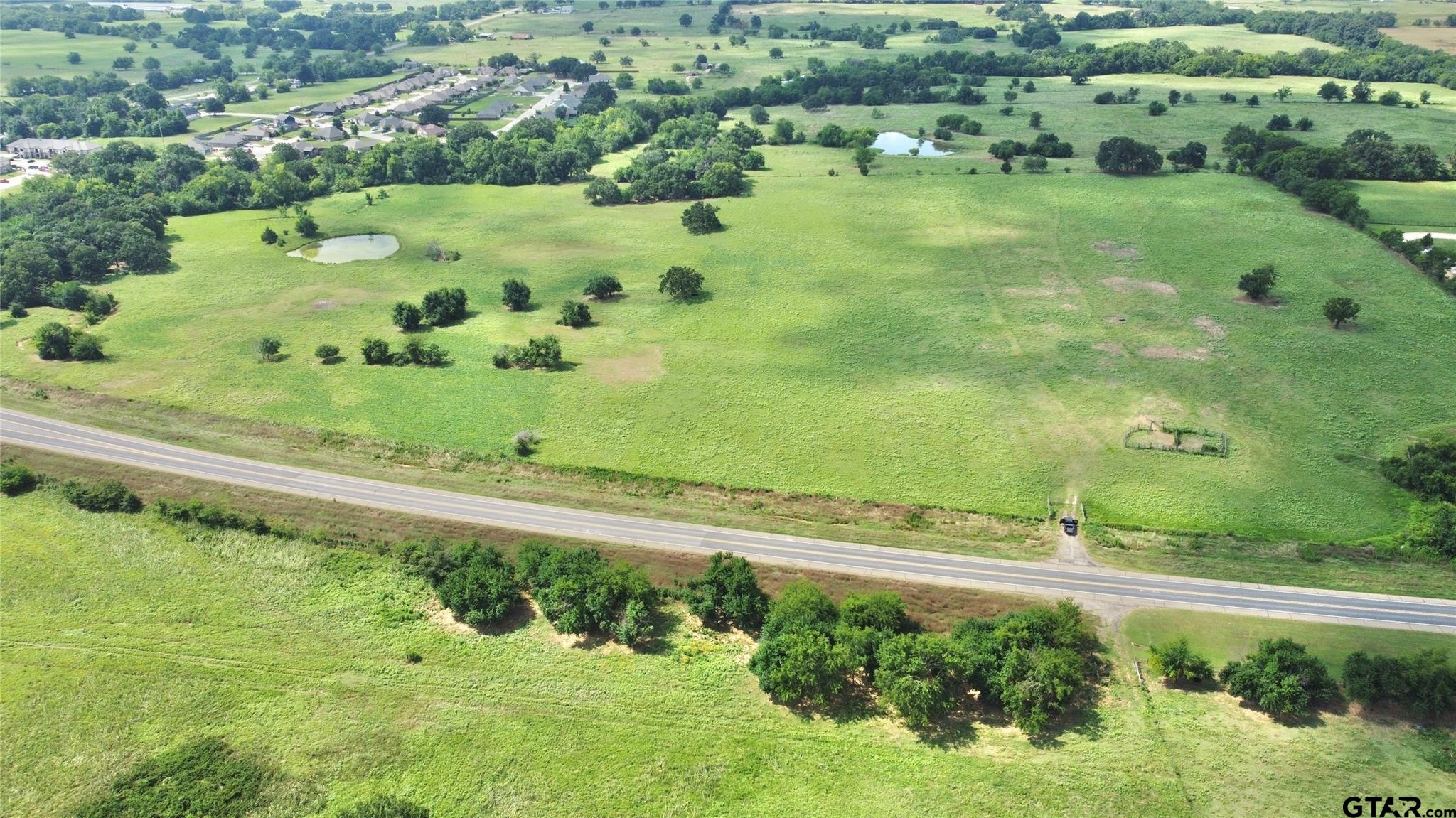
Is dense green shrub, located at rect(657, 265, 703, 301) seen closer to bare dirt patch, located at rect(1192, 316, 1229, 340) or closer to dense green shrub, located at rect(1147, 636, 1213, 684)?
bare dirt patch, located at rect(1192, 316, 1229, 340)

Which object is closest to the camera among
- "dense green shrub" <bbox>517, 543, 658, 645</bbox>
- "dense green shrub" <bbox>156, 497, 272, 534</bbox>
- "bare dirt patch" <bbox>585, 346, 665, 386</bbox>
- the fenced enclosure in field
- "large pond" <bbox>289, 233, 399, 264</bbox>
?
"dense green shrub" <bbox>517, 543, 658, 645</bbox>

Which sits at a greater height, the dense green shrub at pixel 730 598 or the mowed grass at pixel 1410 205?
the mowed grass at pixel 1410 205

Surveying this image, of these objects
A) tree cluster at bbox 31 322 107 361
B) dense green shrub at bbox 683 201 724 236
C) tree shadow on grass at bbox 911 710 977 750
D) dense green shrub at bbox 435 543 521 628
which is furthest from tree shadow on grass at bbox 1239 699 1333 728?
tree cluster at bbox 31 322 107 361

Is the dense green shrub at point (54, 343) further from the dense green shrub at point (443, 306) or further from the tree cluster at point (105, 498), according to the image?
the dense green shrub at point (443, 306)

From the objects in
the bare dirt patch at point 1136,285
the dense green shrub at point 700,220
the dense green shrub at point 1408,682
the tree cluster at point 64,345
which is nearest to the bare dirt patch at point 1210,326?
the bare dirt patch at point 1136,285

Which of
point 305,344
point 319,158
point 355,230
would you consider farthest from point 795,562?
point 319,158

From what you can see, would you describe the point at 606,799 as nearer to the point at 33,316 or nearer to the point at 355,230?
the point at 33,316
